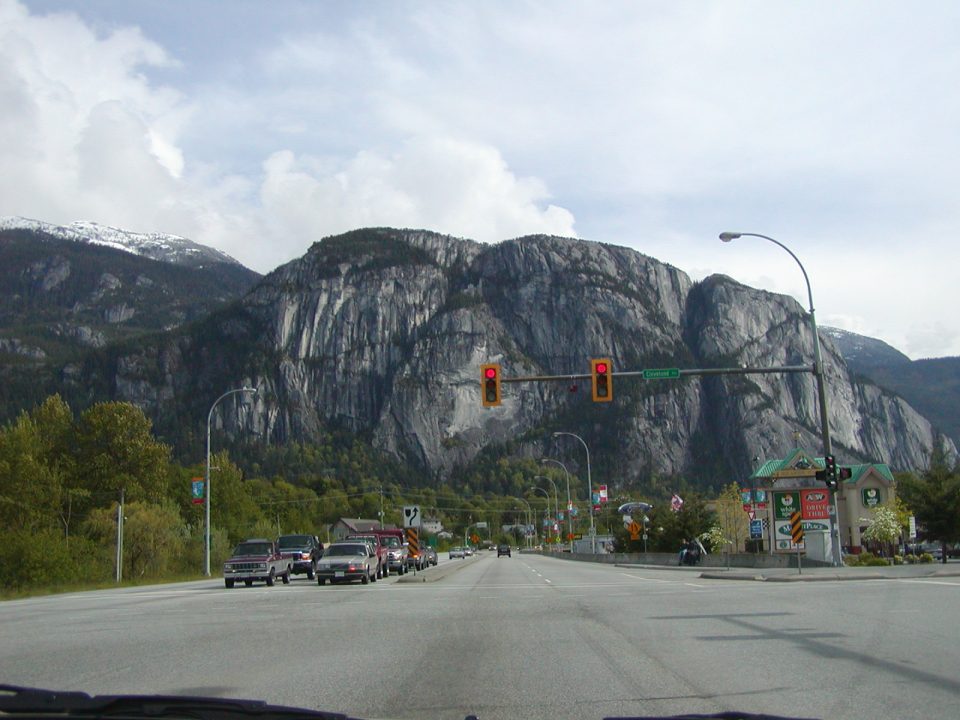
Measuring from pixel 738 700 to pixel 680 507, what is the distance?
5451cm

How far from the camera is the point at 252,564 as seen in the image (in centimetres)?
3638

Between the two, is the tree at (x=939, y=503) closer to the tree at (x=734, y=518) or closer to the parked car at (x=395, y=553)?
the parked car at (x=395, y=553)

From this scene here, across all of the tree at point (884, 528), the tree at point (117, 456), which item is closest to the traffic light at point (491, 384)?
the tree at point (884, 528)

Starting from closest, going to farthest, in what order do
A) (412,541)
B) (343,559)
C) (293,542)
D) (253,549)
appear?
(343,559) → (253,549) → (412,541) → (293,542)

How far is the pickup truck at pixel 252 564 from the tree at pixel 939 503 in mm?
36024

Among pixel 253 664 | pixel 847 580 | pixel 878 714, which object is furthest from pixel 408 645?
pixel 847 580

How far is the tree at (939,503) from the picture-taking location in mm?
52875

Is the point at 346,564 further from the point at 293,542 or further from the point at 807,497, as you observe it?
the point at 807,497

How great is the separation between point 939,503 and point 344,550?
3489 centimetres

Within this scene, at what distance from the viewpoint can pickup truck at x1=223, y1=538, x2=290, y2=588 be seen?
36.2m

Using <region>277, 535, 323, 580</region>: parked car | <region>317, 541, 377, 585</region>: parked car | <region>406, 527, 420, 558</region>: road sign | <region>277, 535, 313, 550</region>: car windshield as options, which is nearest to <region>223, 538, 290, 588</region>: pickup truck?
<region>317, 541, 377, 585</region>: parked car

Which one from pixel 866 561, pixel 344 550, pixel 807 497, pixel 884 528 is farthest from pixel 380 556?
pixel 884 528

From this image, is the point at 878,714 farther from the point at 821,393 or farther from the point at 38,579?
the point at 38,579

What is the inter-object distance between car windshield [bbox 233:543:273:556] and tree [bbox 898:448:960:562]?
Result: 36.1 m
